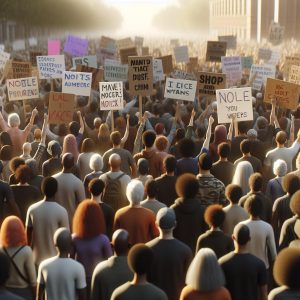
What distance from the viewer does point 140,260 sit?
609cm

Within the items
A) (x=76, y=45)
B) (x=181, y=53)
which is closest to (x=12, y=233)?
(x=181, y=53)

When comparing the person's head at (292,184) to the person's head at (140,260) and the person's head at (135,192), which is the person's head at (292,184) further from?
the person's head at (140,260)

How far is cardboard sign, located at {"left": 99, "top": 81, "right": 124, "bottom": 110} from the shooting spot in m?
14.0

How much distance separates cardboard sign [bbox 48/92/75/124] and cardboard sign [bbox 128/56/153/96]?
2.22m

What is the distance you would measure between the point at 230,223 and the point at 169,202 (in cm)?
111

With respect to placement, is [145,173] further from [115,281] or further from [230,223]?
[115,281]

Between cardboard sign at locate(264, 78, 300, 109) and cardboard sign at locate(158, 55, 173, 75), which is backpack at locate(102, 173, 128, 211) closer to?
cardboard sign at locate(264, 78, 300, 109)

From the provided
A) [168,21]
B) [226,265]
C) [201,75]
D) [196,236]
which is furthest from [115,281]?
[168,21]

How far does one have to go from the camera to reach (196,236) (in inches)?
314

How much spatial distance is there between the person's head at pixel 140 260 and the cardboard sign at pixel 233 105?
275 inches

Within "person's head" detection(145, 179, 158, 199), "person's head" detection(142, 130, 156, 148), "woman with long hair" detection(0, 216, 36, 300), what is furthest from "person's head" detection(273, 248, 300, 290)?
"person's head" detection(142, 130, 156, 148)

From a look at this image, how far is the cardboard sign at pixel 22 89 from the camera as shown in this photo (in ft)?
50.3

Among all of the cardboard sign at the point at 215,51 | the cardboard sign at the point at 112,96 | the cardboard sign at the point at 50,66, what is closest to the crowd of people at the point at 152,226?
the cardboard sign at the point at 112,96

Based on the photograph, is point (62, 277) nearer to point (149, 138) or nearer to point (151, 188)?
point (151, 188)
